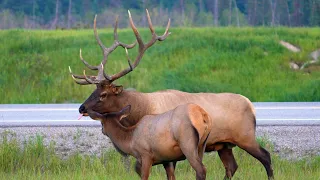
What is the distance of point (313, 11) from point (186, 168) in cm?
2999

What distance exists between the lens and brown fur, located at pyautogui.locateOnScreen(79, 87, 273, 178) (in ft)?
38.3

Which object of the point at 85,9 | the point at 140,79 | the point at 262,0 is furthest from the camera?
the point at 85,9

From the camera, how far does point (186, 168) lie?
1255 centimetres

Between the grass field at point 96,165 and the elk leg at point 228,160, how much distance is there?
12cm

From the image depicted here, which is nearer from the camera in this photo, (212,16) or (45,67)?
(45,67)

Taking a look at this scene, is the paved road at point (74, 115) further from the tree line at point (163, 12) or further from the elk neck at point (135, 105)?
the tree line at point (163, 12)

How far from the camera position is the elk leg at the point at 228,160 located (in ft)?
39.2

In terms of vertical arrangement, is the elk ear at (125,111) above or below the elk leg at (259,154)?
above

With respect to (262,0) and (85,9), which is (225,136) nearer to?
(262,0)

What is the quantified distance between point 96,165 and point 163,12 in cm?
3156

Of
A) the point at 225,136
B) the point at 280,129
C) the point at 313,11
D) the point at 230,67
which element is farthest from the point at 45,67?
the point at 313,11

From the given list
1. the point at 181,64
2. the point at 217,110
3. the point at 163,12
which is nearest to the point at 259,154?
the point at 217,110

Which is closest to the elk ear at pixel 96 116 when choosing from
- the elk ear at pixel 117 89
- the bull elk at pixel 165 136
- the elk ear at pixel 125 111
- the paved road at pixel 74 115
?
the bull elk at pixel 165 136

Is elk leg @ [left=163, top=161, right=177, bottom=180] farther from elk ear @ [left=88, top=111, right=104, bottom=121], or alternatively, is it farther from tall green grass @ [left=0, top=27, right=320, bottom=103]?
tall green grass @ [left=0, top=27, right=320, bottom=103]
